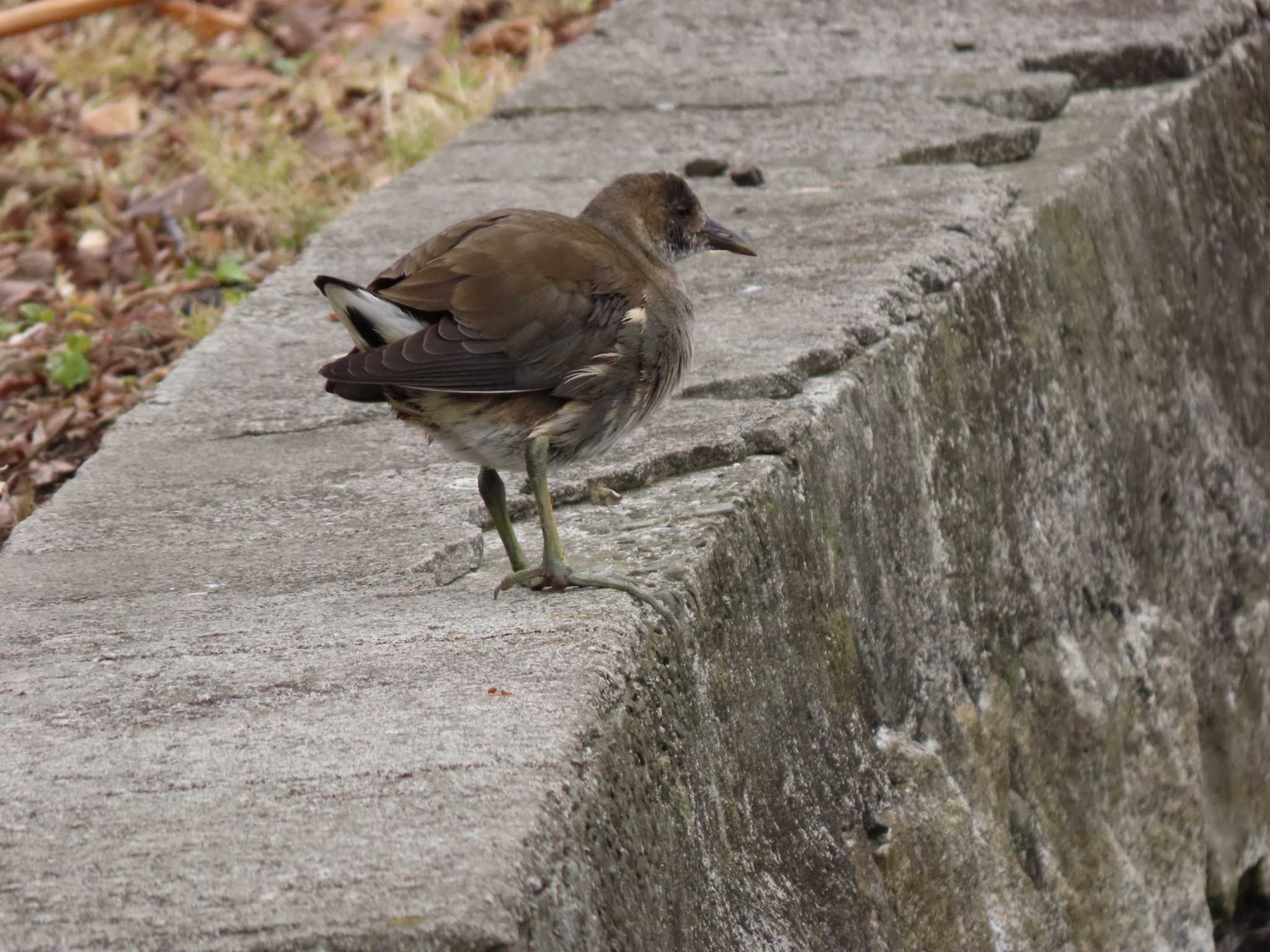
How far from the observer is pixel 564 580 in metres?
2.28

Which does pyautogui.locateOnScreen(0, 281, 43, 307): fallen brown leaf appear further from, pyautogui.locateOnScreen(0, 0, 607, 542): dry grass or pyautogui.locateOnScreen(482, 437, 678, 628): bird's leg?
pyautogui.locateOnScreen(482, 437, 678, 628): bird's leg

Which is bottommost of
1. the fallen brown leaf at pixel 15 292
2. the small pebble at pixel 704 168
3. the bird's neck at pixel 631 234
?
the fallen brown leaf at pixel 15 292

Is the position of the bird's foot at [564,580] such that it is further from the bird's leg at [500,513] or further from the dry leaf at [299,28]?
the dry leaf at [299,28]

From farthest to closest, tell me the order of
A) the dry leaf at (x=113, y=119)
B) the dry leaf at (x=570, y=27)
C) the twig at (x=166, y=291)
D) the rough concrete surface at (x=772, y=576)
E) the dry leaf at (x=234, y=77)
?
the dry leaf at (x=570, y=27) < the dry leaf at (x=234, y=77) < the dry leaf at (x=113, y=119) < the twig at (x=166, y=291) < the rough concrete surface at (x=772, y=576)

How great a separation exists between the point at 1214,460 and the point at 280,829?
10.7 ft

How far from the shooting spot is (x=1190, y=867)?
3711 millimetres

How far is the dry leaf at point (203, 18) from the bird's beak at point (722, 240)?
11.5 ft

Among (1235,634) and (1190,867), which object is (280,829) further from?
(1235,634)

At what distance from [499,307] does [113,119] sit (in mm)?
3431

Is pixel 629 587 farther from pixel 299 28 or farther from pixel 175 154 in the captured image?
pixel 299 28

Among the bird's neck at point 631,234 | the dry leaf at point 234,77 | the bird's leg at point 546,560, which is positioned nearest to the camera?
the bird's leg at point 546,560

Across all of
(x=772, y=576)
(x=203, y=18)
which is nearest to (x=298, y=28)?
(x=203, y=18)

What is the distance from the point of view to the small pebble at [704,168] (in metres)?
4.05

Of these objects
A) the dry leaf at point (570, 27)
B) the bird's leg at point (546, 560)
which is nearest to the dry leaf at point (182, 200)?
the dry leaf at point (570, 27)
